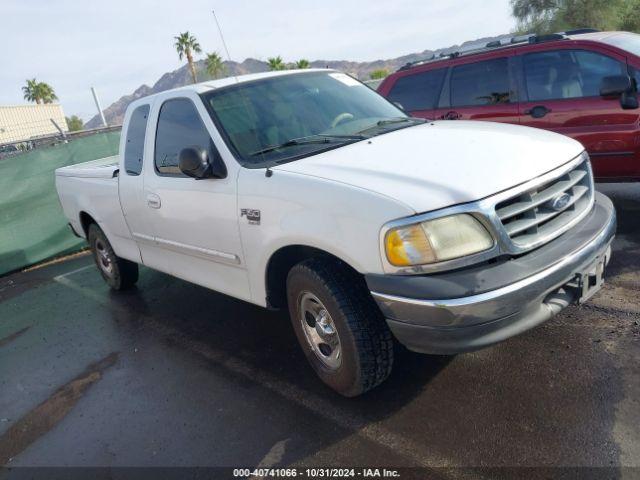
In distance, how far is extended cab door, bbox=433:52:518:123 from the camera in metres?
5.82

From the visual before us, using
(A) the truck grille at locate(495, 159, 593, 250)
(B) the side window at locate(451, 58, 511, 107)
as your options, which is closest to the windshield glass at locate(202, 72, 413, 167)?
(A) the truck grille at locate(495, 159, 593, 250)

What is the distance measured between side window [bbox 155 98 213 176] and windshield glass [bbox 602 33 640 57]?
4082 millimetres

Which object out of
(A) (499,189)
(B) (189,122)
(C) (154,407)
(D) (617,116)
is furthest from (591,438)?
(D) (617,116)

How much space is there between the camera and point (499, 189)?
253cm

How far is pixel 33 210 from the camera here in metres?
8.20

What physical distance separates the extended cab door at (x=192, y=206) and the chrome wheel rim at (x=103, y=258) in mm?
1688

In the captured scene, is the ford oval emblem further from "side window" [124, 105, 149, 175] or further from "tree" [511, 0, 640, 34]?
"tree" [511, 0, 640, 34]

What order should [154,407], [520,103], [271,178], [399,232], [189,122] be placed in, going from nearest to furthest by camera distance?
[399,232], [271,178], [154,407], [189,122], [520,103]

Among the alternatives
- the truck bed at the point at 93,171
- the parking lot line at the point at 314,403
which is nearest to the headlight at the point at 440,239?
the parking lot line at the point at 314,403

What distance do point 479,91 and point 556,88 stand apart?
2.81 feet

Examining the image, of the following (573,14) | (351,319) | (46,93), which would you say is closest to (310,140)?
(351,319)

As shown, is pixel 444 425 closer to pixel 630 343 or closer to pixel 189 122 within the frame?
pixel 630 343

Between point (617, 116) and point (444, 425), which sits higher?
point (617, 116)

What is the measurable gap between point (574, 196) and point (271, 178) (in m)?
1.71
